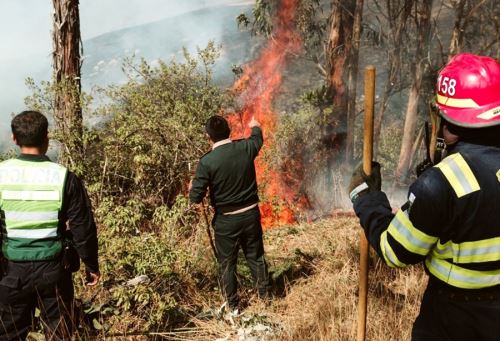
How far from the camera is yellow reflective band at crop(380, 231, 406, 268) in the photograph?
1.84 m

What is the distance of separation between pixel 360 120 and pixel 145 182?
8.21m

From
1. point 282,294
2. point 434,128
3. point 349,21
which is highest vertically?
point 349,21

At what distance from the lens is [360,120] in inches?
512

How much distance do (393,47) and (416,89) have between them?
1571 mm

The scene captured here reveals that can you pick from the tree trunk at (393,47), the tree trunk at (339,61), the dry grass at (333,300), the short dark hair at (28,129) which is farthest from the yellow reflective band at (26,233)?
the tree trunk at (393,47)

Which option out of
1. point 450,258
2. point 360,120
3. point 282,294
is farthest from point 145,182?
point 360,120

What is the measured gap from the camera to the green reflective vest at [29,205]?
2764 millimetres

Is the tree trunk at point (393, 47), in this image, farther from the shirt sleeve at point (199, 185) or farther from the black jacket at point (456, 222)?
the black jacket at point (456, 222)

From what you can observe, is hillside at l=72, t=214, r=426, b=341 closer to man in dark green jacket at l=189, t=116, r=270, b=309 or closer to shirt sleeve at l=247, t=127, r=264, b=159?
man in dark green jacket at l=189, t=116, r=270, b=309

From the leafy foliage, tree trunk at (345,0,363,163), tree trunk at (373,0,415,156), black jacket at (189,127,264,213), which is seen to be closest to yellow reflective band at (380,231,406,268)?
black jacket at (189,127,264,213)

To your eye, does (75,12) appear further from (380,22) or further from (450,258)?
(380,22)

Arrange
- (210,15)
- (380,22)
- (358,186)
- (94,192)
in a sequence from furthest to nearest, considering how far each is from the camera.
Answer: (210,15), (380,22), (94,192), (358,186)

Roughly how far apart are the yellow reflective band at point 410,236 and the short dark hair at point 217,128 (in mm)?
2640

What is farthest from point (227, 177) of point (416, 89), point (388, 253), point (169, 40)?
point (169, 40)
